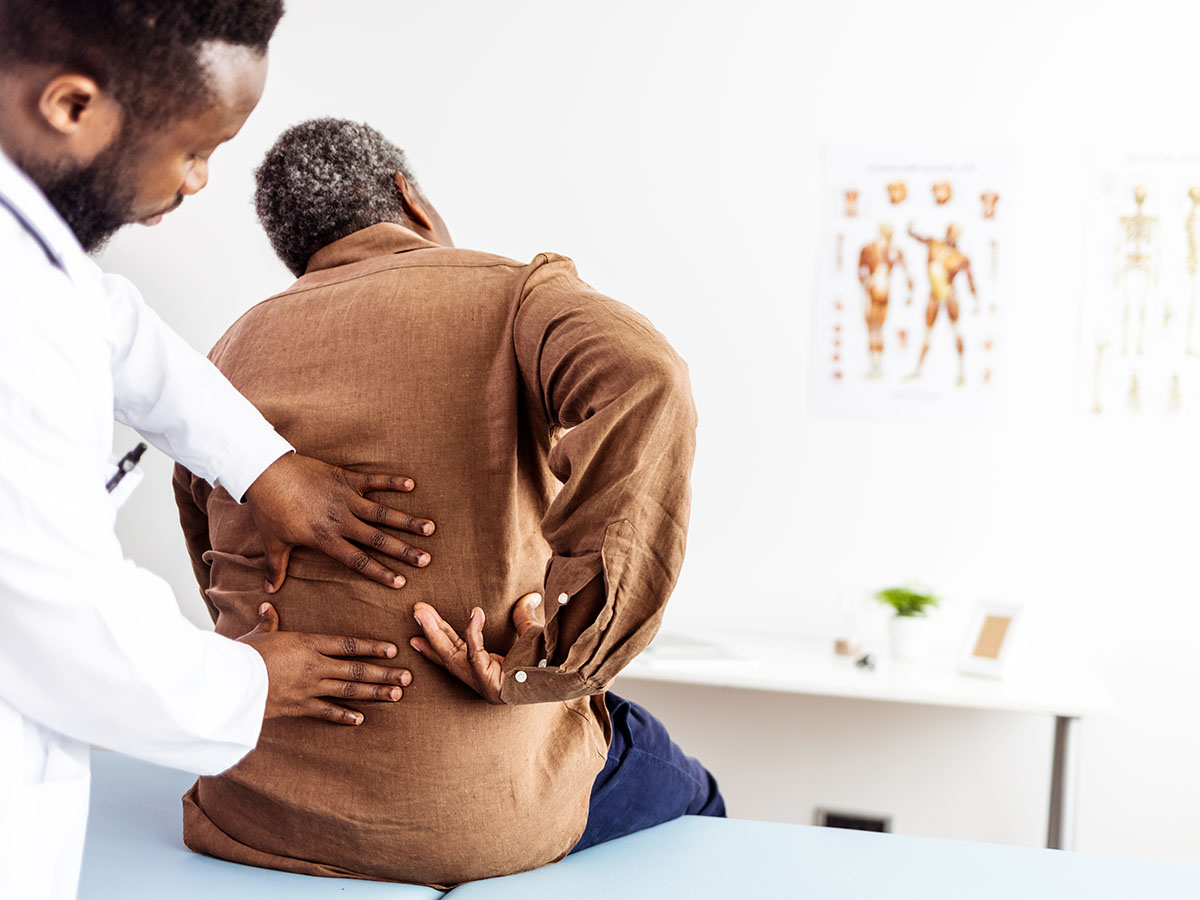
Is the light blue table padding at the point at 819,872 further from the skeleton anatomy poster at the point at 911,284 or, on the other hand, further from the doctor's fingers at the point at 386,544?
the skeleton anatomy poster at the point at 911,284

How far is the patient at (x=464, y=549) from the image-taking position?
90 cm

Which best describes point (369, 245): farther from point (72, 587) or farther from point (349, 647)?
point (72, 587)

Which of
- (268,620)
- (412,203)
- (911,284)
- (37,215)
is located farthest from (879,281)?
(37,215)

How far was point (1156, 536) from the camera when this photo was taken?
2.25m

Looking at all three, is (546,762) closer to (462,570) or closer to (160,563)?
(462,570)

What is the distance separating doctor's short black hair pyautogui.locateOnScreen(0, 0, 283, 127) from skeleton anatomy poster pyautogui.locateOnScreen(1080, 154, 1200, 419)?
209 centimetres

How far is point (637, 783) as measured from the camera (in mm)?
1240

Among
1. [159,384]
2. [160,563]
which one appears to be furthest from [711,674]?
[160,563]

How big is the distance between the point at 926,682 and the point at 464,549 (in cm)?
130

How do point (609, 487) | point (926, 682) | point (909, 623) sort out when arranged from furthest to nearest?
point (909, 623) < point (926, 682) < point (609, 487)

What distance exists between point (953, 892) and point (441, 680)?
1.97 ft

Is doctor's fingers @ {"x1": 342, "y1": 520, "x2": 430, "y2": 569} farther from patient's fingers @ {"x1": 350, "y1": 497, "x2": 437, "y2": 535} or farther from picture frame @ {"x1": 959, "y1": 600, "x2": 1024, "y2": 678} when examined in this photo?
picture frame @ {"x1": 959, "y1": 600, "x2": 1024, "y2": 678}

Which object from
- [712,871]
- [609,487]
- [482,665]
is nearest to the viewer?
[609,487]

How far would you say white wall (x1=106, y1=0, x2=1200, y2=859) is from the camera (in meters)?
2.26
